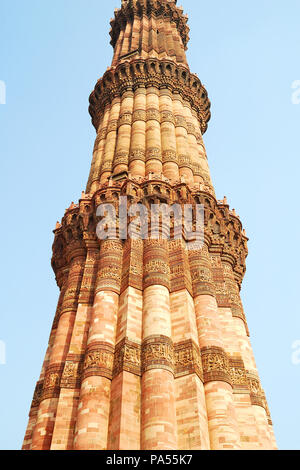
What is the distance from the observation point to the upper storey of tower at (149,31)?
79.4ft

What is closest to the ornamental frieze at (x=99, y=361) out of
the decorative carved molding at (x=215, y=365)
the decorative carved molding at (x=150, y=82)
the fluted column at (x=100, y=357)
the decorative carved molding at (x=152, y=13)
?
the fluted column at (x=100, y=357)

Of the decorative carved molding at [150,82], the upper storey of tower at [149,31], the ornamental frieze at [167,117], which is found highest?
the upper storey of tower at [149,31]

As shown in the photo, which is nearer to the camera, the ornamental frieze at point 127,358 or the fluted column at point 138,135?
the ornamental frieze at point 127,358

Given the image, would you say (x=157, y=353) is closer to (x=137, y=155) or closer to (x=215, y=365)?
(x=215, y=365)

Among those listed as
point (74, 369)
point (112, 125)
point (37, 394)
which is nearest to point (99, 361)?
point (74, 369)

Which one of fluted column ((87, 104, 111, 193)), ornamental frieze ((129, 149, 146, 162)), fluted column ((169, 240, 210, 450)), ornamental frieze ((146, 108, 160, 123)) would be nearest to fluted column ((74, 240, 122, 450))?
fluted column ((169, 240, 210, 450))

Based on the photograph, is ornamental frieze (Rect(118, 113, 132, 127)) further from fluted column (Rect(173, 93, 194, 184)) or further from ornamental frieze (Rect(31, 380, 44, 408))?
ornamental frieze (Rect(31, 380, 44, 408))

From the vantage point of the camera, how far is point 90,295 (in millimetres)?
12578

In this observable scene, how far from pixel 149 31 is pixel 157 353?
2041 centimetres

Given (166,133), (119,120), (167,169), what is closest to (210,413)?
(167,169)

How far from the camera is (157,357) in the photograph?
10.2 metres

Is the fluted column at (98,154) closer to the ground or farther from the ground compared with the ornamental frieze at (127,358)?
farther from the ground

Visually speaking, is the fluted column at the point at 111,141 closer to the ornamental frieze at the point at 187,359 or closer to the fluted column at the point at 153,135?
the fluted column at the point at 153,135
